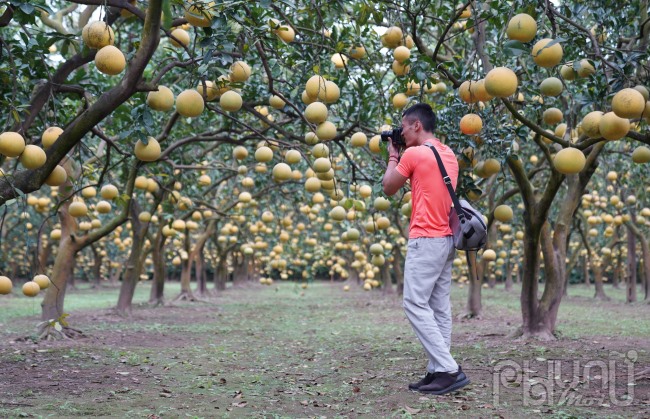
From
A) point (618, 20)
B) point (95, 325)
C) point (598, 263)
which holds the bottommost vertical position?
point (95, 325)

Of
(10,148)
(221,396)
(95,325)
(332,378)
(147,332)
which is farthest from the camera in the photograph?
(95,325)

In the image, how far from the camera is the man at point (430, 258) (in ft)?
12.8

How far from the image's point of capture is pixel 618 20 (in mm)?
4824

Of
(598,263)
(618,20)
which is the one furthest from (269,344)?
(598,263)

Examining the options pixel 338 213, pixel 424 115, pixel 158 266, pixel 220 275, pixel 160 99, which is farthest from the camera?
pixel 220 275

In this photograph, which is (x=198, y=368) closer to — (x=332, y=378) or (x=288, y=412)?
(x=332, y=378)

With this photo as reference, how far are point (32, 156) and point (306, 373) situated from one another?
122 inches

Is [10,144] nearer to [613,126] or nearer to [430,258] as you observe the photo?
[430,258]

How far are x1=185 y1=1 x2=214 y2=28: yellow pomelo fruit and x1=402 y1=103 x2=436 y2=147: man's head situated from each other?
154 cm

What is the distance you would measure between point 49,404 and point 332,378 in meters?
2.24

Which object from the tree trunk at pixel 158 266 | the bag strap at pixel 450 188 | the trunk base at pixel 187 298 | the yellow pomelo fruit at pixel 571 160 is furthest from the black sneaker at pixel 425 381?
the trunk base at pixel 187 298

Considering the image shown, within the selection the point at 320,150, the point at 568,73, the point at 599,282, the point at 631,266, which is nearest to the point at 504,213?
the point at 568,73

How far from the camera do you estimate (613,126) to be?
318cm

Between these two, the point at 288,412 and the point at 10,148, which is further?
the point at 288,412
